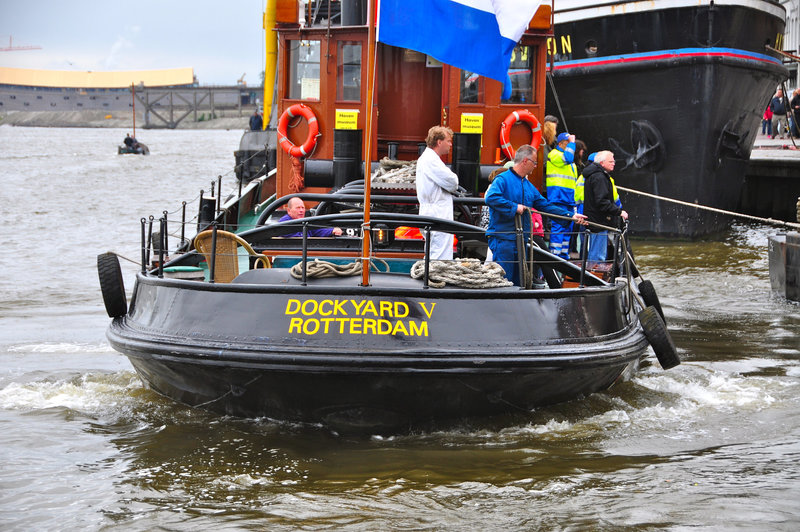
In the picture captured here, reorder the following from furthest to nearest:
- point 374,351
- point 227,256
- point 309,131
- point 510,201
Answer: point 309,131 < point 227,256 < point 510,201 < point 374,351

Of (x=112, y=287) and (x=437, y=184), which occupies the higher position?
(x=437, y=184)

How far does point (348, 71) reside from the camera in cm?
1062

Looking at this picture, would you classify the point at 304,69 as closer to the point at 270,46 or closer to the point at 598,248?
the point at 270,46

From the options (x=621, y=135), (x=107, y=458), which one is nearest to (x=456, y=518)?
(x=107, y=458)

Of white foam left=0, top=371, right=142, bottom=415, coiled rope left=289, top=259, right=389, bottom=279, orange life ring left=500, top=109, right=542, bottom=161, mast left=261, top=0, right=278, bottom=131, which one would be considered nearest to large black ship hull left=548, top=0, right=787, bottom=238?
mast left=261, top=0, right=278, bottom=131

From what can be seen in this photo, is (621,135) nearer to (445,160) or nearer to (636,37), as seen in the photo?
(636,37)

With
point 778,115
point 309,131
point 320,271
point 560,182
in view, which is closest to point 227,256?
point 320,271

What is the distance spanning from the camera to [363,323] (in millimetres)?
6332

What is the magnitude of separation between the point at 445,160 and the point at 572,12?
31.7ft

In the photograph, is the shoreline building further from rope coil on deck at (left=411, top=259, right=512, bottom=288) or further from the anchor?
rope coil on deck at (left=411, top=259, right=512, bottom=288)

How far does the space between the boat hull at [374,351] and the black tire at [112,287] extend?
0.89 metres

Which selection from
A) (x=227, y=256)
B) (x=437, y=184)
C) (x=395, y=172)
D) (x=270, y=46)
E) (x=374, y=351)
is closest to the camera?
(x=374, y=351)

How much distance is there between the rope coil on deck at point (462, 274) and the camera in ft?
21.6

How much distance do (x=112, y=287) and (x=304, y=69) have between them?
3.94m
